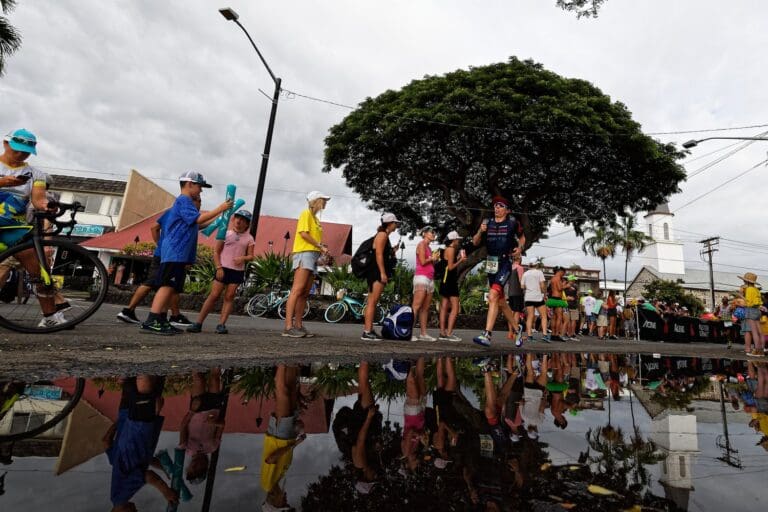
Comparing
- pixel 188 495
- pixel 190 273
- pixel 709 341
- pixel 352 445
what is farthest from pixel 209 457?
pixel 709 341

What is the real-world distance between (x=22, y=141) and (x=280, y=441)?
12.5 ft

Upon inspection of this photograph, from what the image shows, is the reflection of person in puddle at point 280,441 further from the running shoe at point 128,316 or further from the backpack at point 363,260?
the running shoe at point 128,316

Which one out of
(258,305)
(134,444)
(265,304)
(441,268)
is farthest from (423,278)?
(258,305)

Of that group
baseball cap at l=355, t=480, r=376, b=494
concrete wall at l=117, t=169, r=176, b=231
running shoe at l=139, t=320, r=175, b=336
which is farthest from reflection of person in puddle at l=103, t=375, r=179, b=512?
concrete wall at l=117, t=169, r=176, b=231

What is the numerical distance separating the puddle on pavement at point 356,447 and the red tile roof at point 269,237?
21826 mm

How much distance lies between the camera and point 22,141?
11.5 ft

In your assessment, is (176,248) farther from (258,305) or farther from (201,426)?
(258,305)

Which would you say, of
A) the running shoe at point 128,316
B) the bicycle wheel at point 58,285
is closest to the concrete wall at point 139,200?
the running shoe at point 128,316

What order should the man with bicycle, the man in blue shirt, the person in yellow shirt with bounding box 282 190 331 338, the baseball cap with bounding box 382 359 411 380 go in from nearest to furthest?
the baseball cap with bounding box 382 359 411 380
the man with bicycle
the person in yellow shirt with bounding box 282 190 331 338
the man in blue shirt

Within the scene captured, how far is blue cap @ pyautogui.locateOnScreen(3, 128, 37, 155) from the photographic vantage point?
3445mm

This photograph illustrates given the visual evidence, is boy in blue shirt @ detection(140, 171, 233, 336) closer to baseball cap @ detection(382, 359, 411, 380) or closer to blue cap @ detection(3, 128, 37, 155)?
blue cap @ detection(3, 128, 37, 155)

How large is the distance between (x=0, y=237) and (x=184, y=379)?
2711mm

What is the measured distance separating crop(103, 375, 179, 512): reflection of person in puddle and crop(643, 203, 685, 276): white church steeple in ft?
307

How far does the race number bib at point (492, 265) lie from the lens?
18.0ft
